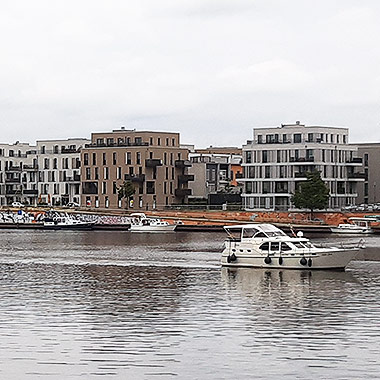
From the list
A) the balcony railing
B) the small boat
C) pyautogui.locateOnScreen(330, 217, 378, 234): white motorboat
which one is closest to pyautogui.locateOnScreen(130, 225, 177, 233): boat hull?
the small boat

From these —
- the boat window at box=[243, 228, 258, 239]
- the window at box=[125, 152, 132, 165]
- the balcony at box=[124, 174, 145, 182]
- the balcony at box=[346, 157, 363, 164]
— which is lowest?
the boat window at box=[243, 228, 258, 239]

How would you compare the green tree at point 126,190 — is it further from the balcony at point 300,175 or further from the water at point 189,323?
the water at point 189,323

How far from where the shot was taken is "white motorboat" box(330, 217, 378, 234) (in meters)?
154

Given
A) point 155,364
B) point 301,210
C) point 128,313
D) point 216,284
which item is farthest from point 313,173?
point 155,364

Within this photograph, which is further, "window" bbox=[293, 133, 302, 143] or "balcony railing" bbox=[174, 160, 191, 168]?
"balcony railing" bbox=[174, 160, 191, 168]

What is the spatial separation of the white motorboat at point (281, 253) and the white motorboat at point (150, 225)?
332ft

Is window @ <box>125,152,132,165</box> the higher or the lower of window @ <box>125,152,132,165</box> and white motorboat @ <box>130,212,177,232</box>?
the higher

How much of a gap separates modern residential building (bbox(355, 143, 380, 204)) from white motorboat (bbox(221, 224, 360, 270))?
114839 millimetres

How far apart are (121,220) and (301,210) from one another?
110ft

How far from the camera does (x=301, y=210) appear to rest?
170 m

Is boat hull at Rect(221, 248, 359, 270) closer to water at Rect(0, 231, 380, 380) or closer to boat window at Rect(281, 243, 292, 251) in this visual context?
boat window at Rect(281, 243, 292, 251)

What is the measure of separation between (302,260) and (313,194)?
95679mm

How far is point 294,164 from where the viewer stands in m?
176

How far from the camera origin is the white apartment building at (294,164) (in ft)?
574
